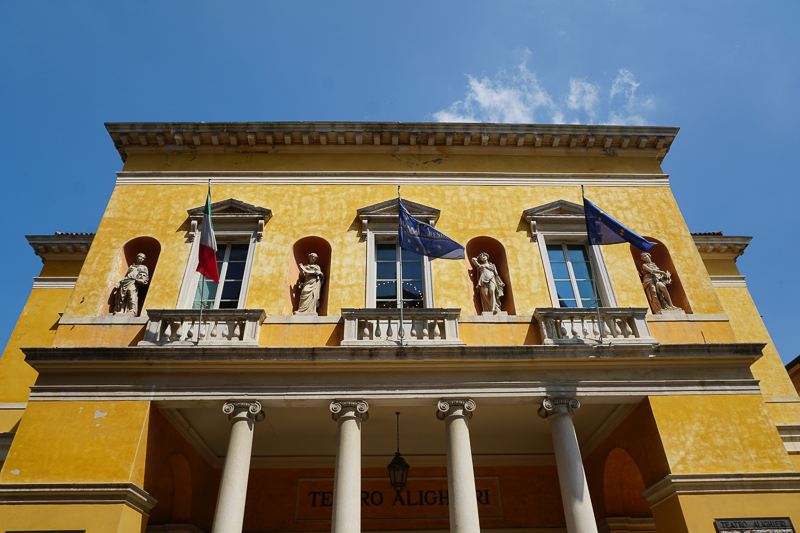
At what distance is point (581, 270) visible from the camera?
40.1ft

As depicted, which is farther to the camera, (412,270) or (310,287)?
(412,270)

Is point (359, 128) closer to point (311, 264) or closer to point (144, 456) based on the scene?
point (311, 264)

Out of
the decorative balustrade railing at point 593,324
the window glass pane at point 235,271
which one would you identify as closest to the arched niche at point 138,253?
the window glass pane at point 235,271

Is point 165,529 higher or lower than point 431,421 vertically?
lower

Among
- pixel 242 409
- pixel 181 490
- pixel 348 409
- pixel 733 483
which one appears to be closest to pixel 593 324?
pixel 733 483

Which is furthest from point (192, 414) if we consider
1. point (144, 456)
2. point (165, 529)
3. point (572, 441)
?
point (572, 441)

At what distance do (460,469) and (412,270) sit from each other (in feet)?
14.5

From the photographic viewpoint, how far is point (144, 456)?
9445 mm

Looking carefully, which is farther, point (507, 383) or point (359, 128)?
point (359, 128)

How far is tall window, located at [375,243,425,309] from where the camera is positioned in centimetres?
1151

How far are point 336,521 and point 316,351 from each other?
113 inches

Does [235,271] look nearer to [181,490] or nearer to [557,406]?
[181,490]

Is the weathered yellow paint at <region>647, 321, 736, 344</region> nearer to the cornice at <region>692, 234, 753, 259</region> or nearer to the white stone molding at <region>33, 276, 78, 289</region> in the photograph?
the cornice at <region>692, 234, 753, 259</region>

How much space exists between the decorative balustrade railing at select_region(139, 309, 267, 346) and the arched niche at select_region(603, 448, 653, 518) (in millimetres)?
7921
